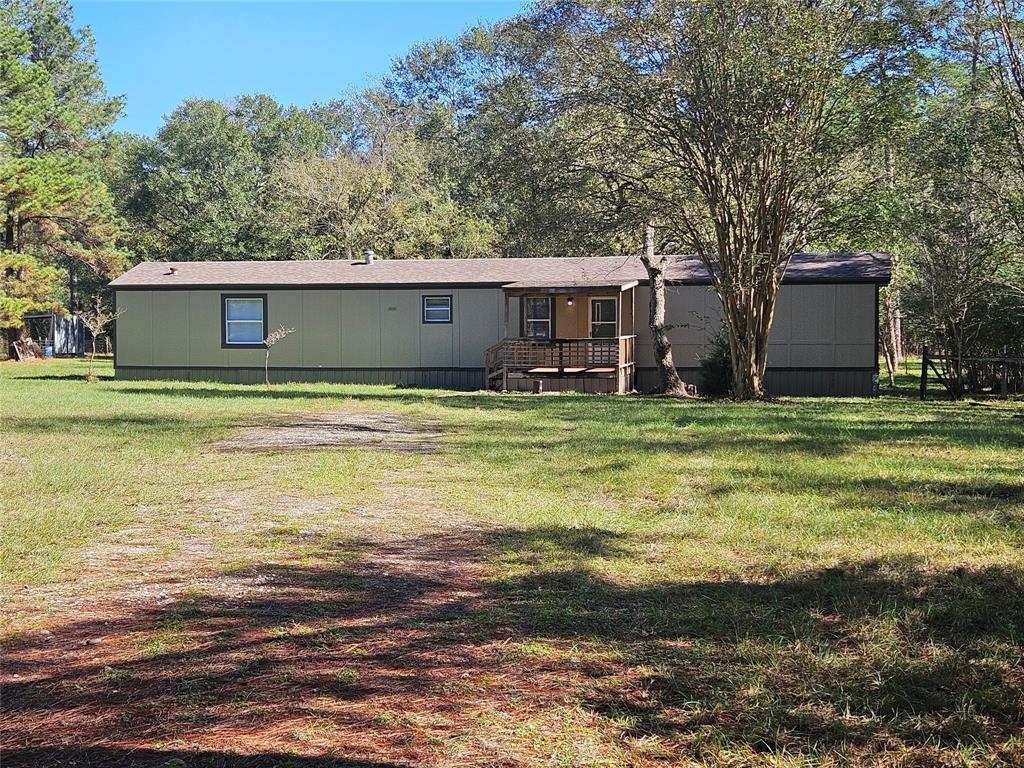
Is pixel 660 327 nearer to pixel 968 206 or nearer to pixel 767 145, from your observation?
pixel 767 145

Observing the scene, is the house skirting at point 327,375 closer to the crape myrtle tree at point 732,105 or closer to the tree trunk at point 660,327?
the tree trunk at point 660,327

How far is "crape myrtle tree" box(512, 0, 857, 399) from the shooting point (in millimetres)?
14305

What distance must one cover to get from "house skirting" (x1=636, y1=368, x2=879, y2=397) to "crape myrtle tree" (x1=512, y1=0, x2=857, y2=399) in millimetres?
3934

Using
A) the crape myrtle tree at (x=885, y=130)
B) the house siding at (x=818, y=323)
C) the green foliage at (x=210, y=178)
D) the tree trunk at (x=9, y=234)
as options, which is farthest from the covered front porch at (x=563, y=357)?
the tree trunk at (x=9, y=234)

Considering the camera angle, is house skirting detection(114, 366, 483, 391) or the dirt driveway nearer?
the dirt driveway

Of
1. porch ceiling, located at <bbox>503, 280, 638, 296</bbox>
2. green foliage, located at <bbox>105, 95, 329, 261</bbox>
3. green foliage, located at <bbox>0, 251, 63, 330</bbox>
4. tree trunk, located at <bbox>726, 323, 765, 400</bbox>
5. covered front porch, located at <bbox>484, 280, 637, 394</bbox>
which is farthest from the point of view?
green foliage, located at <bbox>105, 95, 329, 261</bbox>

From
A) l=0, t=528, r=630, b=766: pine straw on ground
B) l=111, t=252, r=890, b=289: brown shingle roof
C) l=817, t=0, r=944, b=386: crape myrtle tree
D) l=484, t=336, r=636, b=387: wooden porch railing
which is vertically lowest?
l=0, t=528, r=630, b=766: pine straw on ground

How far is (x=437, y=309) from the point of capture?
23.1 meters

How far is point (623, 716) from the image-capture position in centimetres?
303

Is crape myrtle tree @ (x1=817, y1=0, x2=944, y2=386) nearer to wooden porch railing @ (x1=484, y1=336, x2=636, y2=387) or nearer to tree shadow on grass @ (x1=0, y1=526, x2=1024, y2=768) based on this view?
wooden porch railing @ (x1=484, y1=336, x2=636, y2=387)

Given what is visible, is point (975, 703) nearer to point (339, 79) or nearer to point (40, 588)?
point (40, 588)

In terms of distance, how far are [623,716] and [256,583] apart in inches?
91.9

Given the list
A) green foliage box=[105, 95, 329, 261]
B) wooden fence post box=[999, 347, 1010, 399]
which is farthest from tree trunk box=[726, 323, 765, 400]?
green foliage box=[105, 95, 329, 261]

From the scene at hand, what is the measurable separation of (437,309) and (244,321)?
5108 mm
